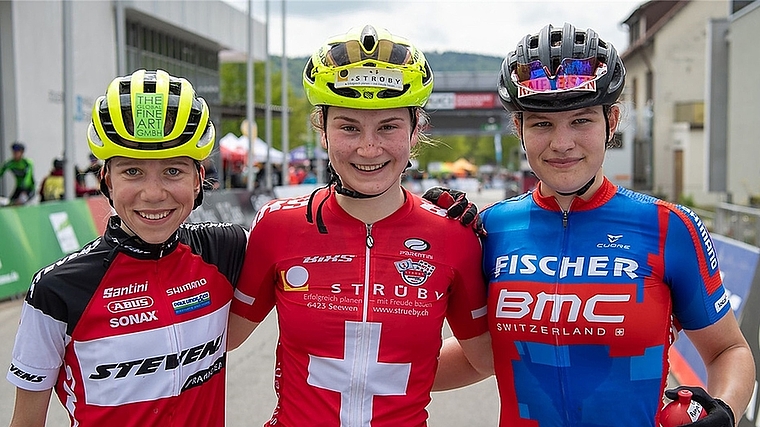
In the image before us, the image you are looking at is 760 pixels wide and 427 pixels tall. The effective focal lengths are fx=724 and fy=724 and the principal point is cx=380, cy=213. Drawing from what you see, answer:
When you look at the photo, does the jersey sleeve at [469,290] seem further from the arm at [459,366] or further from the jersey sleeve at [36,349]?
the jersey sleeve at [36,349]

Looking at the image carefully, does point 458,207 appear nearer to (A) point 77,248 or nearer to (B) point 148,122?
(B) point 148,122

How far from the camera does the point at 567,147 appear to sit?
8.87ft

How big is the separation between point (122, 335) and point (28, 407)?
0.42 m

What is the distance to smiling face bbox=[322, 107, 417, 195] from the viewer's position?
2.84 m

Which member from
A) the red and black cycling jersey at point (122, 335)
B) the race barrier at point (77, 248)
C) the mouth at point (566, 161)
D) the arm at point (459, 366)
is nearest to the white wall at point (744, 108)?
the race barrier at point (77, 248)

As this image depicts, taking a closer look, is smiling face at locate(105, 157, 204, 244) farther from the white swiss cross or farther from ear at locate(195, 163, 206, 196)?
the white swiss cross

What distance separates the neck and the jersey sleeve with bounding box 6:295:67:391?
3.84ft

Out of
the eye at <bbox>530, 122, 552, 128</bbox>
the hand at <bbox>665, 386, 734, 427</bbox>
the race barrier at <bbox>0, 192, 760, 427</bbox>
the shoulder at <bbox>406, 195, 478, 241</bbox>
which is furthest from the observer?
the race barrier at <bbox>0, 192, 760, 427</bbox>

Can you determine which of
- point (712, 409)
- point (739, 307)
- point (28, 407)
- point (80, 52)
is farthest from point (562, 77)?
point (80, 52)

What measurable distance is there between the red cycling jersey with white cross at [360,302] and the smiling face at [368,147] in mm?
184

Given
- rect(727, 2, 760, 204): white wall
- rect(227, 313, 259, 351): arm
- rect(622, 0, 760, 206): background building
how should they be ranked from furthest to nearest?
rect(622, 0, 760, 206): background building
rect(727, 2, 760, 204): white wall
rect(227, 313, 259, 351): arm

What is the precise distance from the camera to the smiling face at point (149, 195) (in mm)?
2688

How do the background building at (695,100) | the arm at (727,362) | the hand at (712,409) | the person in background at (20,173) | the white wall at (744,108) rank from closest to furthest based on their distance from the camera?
the hand at (712,409) < the arm at (727,362) < the person in background at (20,173) < the white wall at (744,108) < the background building at (695,100)

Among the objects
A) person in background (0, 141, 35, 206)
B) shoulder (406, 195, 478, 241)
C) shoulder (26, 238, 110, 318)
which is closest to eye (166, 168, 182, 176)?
shoulder (26, 238, 110, 318)
